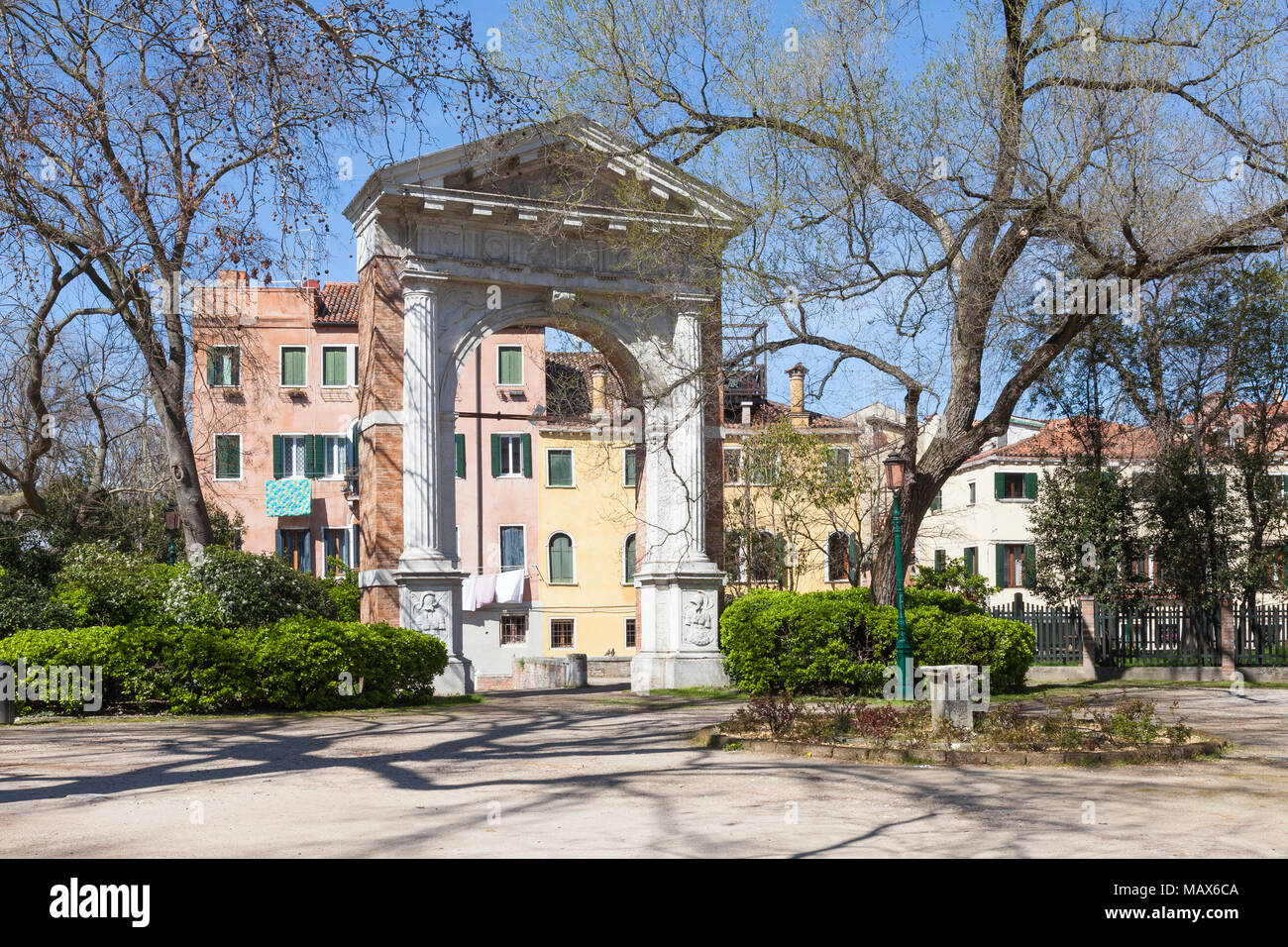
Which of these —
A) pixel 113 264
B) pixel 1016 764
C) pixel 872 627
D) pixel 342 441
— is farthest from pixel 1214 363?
pixel 342 441

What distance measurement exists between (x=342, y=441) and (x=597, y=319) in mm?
24618

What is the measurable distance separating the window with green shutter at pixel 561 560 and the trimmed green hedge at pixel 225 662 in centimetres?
2878

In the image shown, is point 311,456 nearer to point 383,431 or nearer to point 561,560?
point 561,560

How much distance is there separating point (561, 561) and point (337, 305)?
12.8m

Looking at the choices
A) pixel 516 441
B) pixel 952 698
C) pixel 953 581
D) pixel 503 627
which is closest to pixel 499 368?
pixel 516 441

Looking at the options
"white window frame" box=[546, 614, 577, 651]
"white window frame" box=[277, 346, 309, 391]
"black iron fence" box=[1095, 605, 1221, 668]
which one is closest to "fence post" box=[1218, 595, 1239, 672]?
"black iron fence" box=[1095, 605, 1221, 668]

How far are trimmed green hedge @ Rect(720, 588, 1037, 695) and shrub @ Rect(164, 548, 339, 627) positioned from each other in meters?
7.02

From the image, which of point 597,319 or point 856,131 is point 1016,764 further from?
point 597,319

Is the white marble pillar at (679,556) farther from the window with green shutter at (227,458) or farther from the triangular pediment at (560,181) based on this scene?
the window with green shutter at (227,458)

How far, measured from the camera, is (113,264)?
43.2ft

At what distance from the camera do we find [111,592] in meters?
17.8

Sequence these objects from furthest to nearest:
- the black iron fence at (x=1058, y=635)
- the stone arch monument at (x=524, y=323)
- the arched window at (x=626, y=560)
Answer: the arched window at (x=626, y=560)
the black iron fence at (x=1058, y=635)
the stone arch monument at (x=524, y=323)

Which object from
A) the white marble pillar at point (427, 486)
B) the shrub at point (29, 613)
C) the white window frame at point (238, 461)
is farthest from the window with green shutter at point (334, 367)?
the shrub at point (29, 613)

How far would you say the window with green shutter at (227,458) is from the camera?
44.4m
